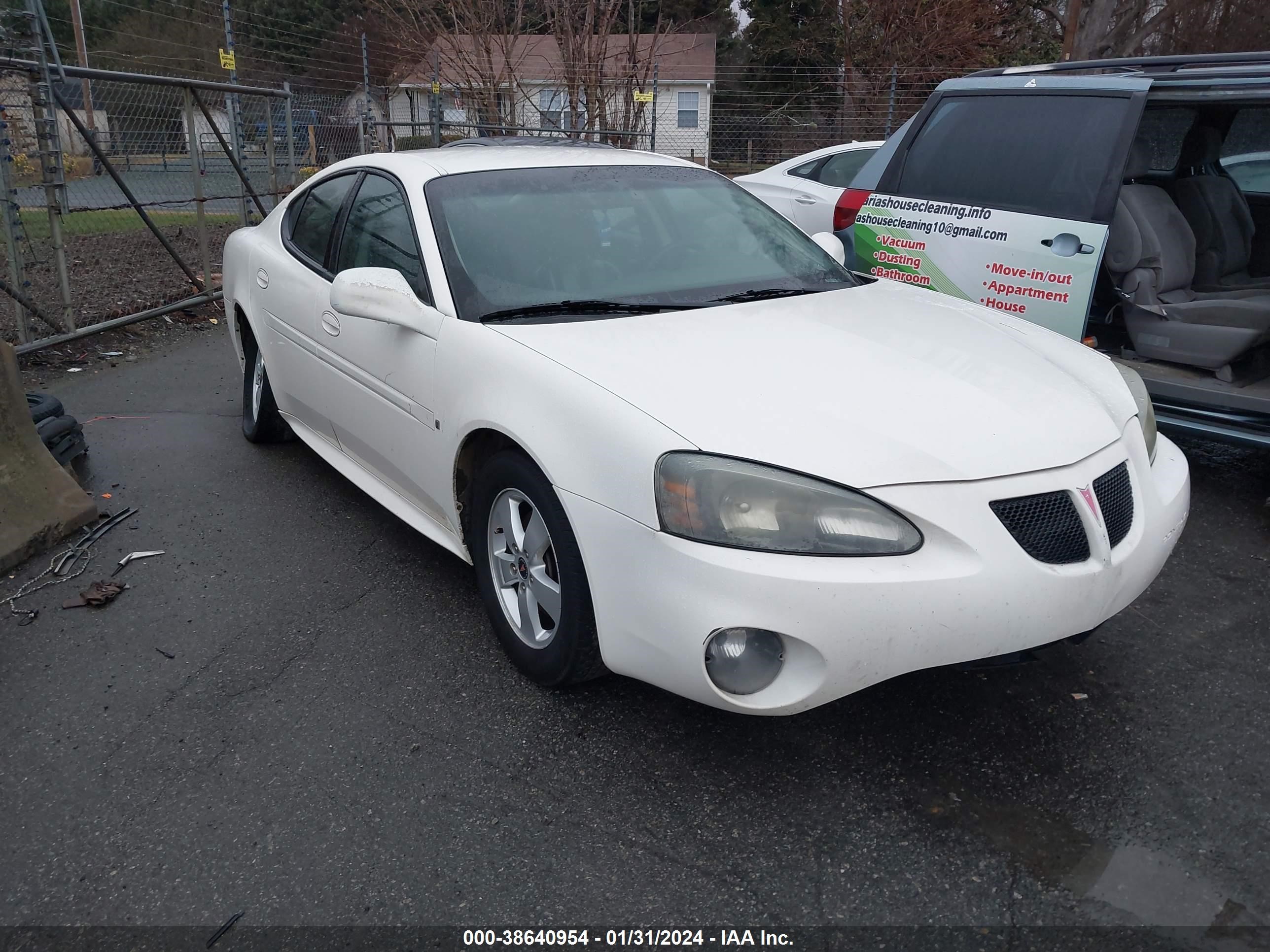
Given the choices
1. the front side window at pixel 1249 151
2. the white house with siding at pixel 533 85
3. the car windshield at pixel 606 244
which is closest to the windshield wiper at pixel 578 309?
the car windshield at pixel 606 244

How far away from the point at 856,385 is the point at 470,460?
4.12 feet

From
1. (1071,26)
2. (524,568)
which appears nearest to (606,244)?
(524,568)

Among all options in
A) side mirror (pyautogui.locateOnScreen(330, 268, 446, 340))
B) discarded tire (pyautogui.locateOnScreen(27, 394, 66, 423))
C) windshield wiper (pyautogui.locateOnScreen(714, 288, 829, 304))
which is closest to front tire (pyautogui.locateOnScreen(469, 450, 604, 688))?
side mirror (pyautogui.locateOnScreen(330, 268, 446, 340))

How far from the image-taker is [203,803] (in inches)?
102

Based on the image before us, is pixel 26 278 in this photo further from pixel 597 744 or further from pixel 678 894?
pixel 678 894

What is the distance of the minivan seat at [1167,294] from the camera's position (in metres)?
4.70

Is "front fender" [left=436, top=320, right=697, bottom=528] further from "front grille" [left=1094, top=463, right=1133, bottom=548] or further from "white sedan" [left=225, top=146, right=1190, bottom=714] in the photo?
"front grille" [left=1094, top=463, right=1133, bottom=548]

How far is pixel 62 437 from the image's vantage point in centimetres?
471

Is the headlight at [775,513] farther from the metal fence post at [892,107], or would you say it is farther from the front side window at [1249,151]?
the metal fence post at [892,107]

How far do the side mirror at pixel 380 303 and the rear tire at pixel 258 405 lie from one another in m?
1.90

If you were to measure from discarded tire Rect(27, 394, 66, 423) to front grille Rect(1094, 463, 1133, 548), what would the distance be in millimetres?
4474

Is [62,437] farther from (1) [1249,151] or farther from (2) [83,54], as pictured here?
(2) [83,54]

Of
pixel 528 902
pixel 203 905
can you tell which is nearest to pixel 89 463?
pixel 203 905

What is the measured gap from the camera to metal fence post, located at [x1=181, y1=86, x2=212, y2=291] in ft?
28.7
